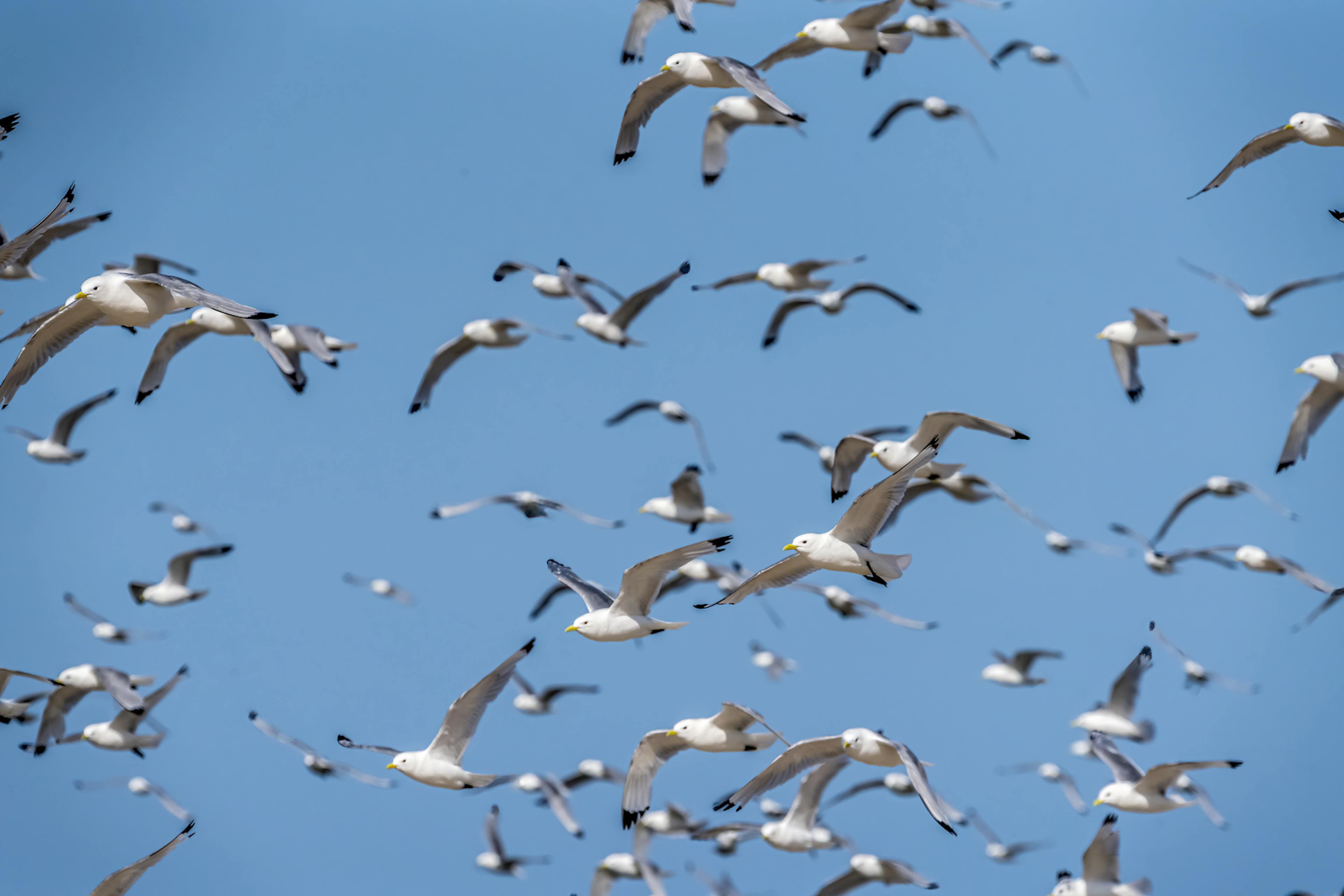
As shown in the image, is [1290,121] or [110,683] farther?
[110,683]

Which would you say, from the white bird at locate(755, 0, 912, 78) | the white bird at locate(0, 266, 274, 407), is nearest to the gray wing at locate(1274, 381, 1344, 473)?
the white bird at locate(755, 0, 912, 78)

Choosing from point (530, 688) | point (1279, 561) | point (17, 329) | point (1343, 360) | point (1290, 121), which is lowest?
point (530, 688)

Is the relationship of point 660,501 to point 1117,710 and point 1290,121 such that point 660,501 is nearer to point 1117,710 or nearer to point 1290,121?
point 1117,710

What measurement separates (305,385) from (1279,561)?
11221mm

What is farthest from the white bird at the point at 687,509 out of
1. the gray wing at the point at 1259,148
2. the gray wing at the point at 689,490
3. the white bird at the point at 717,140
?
the gray wing at the point at 1259,148

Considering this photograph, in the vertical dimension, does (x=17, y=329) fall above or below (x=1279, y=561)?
above

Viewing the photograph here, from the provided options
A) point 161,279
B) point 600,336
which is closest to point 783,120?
point 600,336

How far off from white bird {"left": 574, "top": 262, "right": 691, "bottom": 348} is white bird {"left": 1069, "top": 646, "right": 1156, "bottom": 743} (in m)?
6.52

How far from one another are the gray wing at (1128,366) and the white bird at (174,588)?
37.7 feet

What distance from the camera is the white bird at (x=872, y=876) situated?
56.5 feet

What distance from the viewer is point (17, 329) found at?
13.8 meters

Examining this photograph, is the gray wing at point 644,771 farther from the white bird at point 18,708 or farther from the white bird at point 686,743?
Answer: the white bird at point 18,708

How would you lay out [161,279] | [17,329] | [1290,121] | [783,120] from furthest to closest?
[783,120], [1290,121], [17,329], [161,279]

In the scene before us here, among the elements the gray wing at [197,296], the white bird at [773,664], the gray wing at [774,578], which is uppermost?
the gray wing at [197,296]
